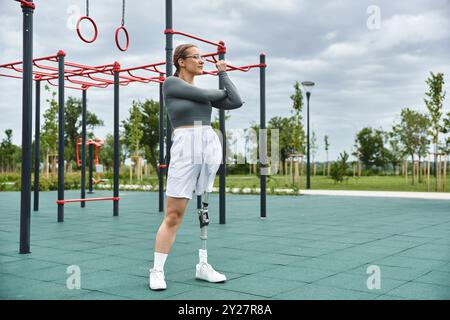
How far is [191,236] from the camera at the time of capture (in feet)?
A: 19.0

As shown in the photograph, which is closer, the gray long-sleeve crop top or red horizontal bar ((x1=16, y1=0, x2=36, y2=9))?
the gray long-sleeve crop top

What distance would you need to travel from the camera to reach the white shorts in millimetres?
3094

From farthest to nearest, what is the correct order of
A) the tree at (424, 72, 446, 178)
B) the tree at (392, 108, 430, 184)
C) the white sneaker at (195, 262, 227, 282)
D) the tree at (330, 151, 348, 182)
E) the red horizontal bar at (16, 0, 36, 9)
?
the tree at (392, 108, 430, 184) → the tree at (330, 151, 348, 182) → the tree at (424, 72, 446, 178) → the red horizontal bar at (16, 0, 36, 9) → the white sneaker at (195, 262, 227, 282)

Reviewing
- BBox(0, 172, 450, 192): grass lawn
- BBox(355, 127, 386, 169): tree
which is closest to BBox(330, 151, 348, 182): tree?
BBox(0, 172, 450, 192): grass lawn

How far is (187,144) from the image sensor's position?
3119mm

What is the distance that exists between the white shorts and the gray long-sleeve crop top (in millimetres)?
75

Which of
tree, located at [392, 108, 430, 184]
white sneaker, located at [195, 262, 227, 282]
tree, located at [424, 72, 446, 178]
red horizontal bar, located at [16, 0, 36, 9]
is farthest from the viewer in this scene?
tree, located at [392, 108, 430, 184]

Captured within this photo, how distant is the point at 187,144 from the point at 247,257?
1657mm

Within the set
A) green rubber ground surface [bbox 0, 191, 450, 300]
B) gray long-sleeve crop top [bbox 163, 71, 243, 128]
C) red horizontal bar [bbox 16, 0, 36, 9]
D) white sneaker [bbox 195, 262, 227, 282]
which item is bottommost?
green rubber ground surface [bbox 0, 191, 450, 300]

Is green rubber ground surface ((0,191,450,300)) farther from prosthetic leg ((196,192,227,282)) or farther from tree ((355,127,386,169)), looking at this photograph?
tree ((355,127,386,169))

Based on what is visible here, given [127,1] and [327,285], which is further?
[127,1]
